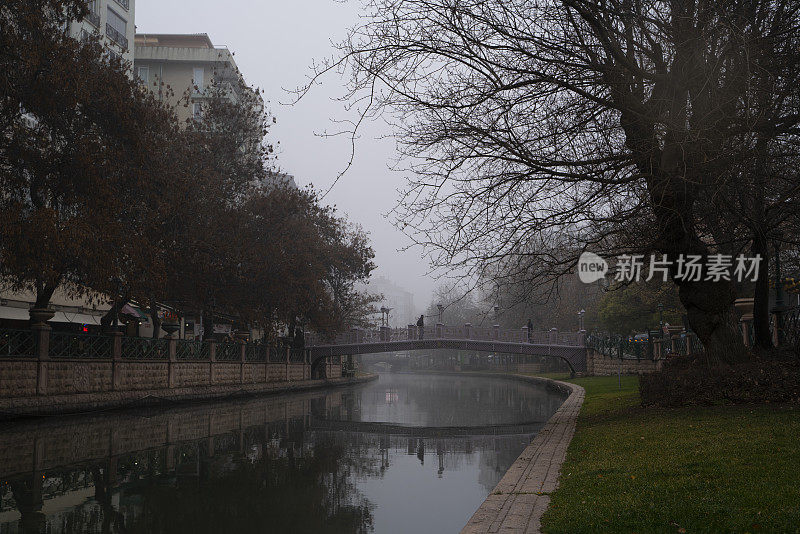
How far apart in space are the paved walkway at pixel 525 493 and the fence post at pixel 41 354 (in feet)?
→ 46.9

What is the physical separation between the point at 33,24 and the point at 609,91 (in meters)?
15.7

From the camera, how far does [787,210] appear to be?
15.5 metres

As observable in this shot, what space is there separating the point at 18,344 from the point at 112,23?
28746mm

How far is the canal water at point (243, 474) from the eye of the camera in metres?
7.70

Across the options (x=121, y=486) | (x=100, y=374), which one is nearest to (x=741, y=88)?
(x=121, y=486)

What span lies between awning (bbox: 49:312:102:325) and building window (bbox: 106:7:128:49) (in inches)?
655

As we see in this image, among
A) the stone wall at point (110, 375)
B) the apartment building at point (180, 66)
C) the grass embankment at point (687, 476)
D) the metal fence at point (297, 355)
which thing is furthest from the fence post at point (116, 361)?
the apartment building at point (180, 66)

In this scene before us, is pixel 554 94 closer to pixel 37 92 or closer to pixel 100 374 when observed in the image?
pixel 37 92

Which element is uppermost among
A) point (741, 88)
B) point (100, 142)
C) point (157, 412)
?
point (100, 142)

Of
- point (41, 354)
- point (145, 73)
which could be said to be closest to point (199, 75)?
point (145, 73)

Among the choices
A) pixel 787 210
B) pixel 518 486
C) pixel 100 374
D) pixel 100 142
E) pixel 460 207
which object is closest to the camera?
pixel 518 486

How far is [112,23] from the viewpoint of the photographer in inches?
1666

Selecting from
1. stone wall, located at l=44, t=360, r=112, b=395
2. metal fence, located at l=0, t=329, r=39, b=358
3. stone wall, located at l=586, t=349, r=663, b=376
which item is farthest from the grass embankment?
stone wall, located at l=586, t=349, r=663, b=376

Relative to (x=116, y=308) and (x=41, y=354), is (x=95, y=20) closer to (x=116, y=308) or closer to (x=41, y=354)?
(x=116, y=308)
